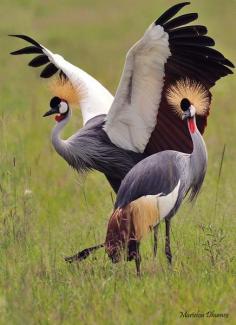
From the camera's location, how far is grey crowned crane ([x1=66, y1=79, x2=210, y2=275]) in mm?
4219

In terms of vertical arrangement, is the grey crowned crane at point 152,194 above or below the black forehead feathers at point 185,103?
below

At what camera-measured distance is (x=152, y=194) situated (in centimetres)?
434

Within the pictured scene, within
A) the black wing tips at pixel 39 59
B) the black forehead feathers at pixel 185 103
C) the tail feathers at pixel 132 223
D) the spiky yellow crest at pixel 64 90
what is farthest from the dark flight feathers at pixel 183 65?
the black wing tips at pixel 39 59

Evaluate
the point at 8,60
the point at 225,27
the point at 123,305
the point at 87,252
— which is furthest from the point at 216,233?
the point at 225,27

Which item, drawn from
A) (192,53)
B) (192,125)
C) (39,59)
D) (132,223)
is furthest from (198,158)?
(39,59)

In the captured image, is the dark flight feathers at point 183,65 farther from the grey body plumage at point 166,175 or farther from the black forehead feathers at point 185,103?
the grey body plumage at point 166,175

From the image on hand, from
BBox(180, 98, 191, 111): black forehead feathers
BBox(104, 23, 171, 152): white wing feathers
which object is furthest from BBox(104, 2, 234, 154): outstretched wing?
BBox(180, 98, 191, 111): black forehead feathers

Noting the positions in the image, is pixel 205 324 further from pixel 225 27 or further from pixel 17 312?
pixel 225 27

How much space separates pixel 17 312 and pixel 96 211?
8.00 ft

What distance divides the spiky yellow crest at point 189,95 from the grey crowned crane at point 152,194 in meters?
0.06

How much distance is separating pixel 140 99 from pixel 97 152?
21.0 inches

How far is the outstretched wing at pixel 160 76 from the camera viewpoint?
4664mm

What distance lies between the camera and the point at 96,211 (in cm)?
577

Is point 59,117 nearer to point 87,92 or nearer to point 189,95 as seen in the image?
point 87,92
